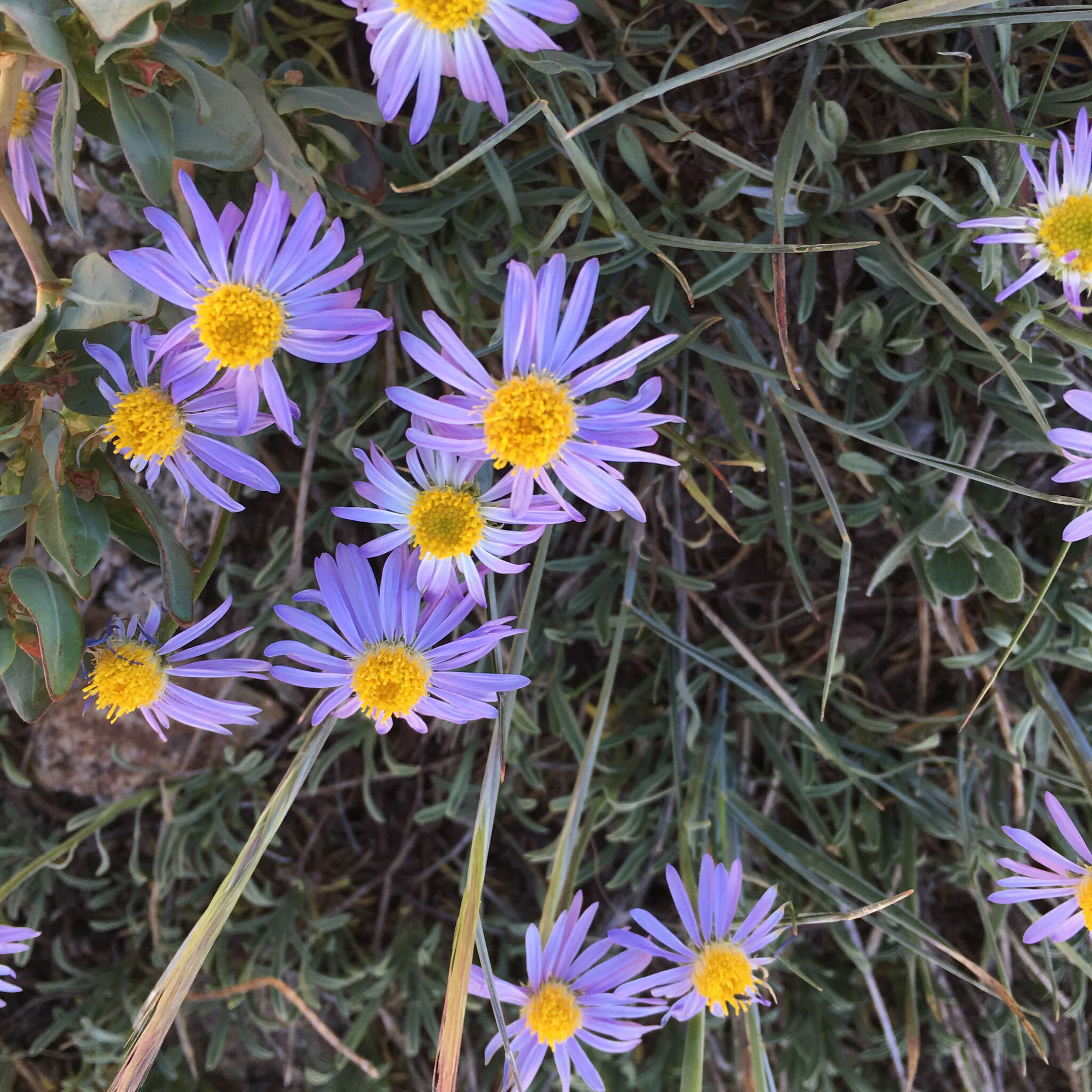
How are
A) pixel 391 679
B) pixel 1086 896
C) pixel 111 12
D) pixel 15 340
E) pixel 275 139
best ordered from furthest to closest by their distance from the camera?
pixel 1086 896 → pixel 391 679 → pixel 275 139 → pixel 15 340 → pixel 111 12

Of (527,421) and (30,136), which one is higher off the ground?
(30,136)

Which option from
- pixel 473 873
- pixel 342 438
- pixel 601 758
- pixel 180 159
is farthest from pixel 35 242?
pixel 601 758

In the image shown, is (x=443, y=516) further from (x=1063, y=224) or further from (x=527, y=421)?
(x=1063, y=224)

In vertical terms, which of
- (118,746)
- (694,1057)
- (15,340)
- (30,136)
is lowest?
(694,1057)

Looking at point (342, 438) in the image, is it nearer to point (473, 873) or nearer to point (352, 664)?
point (352, 664)

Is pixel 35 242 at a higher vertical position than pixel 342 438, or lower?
higher

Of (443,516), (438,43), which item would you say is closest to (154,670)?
(443,516)
